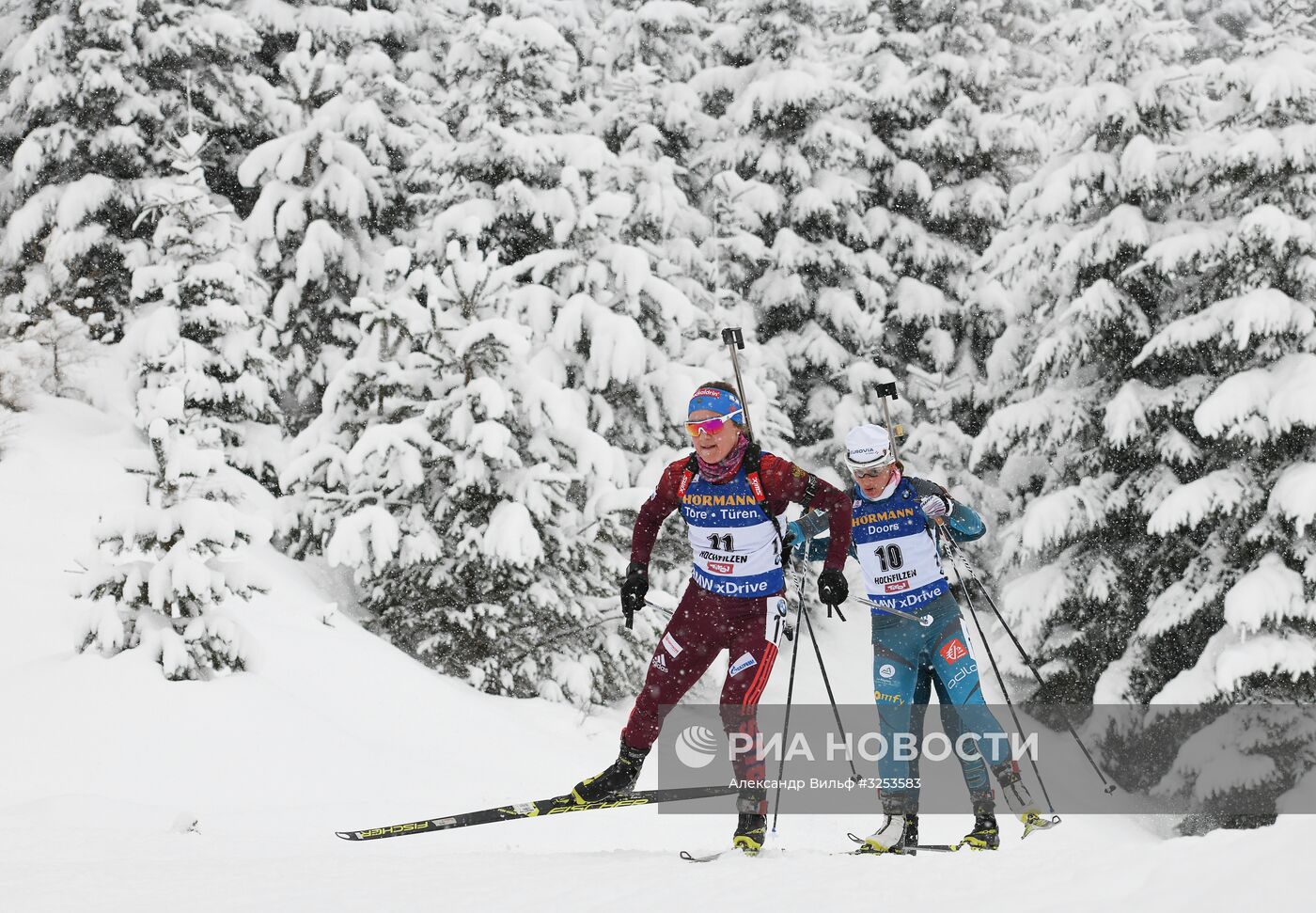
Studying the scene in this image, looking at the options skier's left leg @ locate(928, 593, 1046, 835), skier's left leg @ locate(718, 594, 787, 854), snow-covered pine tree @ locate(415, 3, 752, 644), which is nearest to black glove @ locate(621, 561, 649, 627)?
skier's left leg @ locate(718, 594, 787, 854)

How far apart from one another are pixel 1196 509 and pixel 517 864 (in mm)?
9934

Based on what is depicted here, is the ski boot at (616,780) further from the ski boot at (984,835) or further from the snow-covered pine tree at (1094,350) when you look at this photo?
the snow-covered pine tree at (1094,350)

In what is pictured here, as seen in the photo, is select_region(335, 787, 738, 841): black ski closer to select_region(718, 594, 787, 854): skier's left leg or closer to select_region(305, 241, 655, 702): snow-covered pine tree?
select_region(718, 594, 787, 854): skier's left leg

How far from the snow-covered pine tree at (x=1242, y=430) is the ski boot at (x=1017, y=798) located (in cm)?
650

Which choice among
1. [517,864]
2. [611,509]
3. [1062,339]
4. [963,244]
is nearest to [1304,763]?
[1062,339]

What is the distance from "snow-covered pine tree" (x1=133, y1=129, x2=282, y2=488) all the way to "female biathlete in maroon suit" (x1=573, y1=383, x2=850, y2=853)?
6.35 m

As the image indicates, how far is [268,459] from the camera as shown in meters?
15.8

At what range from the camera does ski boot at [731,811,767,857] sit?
5.77 metres

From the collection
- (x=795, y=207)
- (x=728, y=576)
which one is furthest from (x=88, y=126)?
(x=728, y=576)

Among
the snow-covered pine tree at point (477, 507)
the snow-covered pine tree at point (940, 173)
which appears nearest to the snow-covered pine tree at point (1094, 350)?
the snow-covered pine tree at point (940, 173)

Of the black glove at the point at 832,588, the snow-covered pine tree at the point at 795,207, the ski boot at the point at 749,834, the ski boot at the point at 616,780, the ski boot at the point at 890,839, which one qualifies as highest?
the snow-covered pine tree at the point at 795,207

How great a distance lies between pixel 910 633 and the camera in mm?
6602

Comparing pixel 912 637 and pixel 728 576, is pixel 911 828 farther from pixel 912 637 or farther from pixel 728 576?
pixel 728 576

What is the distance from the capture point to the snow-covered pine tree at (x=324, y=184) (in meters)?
17.9
